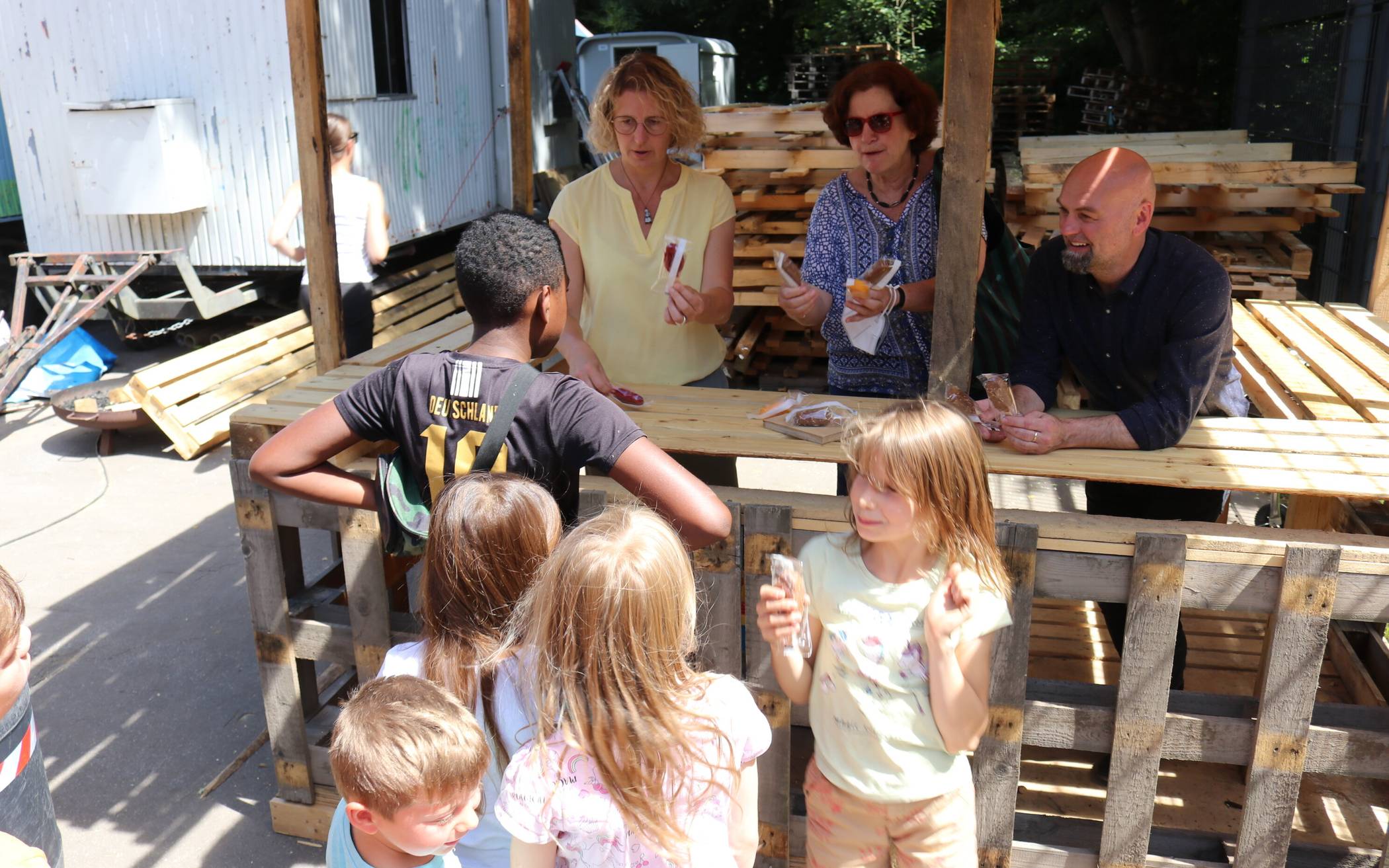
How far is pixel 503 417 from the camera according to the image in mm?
2357

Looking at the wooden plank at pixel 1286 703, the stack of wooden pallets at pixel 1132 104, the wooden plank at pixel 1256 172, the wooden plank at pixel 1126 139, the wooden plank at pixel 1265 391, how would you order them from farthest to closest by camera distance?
the stack of wooden pallets at pixel 1132 104
the wooden plank at pixel 1126 139
the wooden plank at pixel 1256 172
the wooden plank at pixel 1265 391
the wooden plank at pixel 1286 703

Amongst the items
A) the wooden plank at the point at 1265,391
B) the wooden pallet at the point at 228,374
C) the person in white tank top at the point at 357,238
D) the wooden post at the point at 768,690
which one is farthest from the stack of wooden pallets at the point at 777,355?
the wooden post at the point at 768,690

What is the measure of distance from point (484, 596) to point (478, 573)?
5cm

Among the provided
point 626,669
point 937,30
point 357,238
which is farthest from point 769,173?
point 937,30

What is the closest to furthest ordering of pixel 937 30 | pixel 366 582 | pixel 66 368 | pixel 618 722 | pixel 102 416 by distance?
pixel 618 722, pixel 366 582, pixel 102 416, pixel 66 368, pixel 937 30

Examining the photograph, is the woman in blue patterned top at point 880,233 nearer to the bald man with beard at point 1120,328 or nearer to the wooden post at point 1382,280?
the bald man with beard at point 1120,328

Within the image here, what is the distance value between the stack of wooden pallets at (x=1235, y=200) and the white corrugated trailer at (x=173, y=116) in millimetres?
6800

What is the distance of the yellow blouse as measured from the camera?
12.5 feet

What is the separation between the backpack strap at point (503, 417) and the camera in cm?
236

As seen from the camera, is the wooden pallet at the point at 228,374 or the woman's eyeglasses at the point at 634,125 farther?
the wooden pallet at the point at 228,374

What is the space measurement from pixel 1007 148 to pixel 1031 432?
11.6m

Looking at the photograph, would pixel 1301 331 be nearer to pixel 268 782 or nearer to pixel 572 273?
pixel 572 273

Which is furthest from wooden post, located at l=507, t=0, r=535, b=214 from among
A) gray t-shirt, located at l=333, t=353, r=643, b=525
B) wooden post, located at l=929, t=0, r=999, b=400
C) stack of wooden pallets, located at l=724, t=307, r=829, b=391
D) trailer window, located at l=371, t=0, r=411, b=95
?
trailer window, located at l=371, t=0, r=411, b=95

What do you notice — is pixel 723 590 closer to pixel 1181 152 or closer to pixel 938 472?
pixel 938 472
